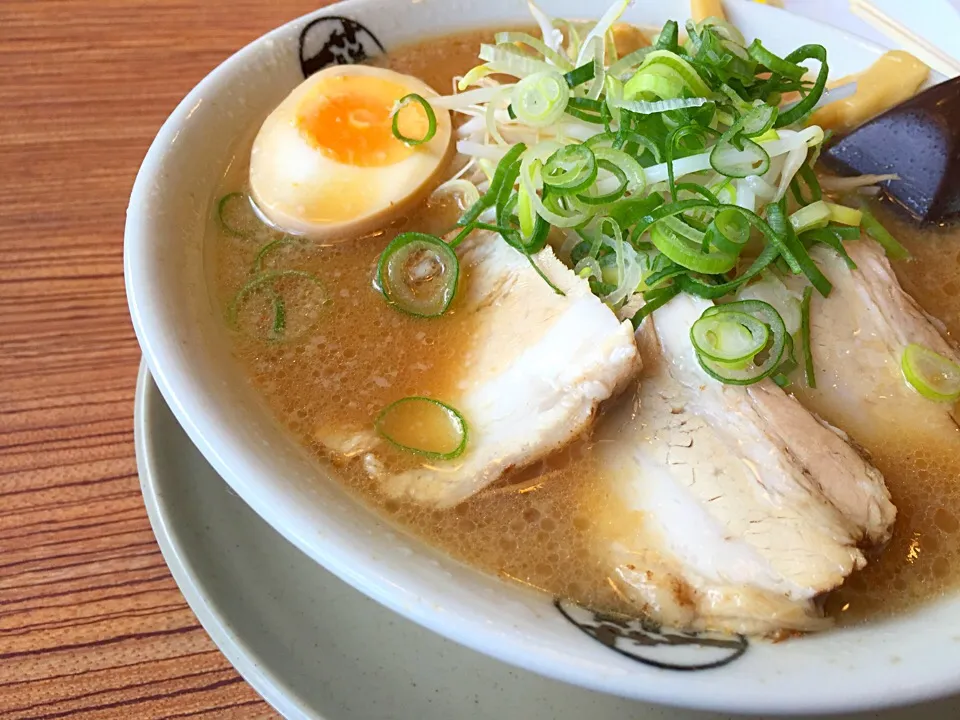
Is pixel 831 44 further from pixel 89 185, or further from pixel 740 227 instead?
pixel 89 185

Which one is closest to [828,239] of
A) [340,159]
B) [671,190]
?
[671,190]

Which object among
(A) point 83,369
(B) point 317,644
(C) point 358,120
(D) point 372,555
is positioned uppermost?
(C) point 358,120

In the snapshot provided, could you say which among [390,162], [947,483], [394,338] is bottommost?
[394,338]

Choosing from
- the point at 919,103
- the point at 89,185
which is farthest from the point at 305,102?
the point at 919,103

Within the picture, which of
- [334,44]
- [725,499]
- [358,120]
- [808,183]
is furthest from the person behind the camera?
[334,44]

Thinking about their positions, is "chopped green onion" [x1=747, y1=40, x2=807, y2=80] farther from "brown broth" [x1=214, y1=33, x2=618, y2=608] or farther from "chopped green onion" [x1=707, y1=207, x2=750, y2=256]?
"brown broth" [x1=214, y1=33, x2=618, y2=608]

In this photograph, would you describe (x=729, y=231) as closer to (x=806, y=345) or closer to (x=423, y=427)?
(x=806, y=345)

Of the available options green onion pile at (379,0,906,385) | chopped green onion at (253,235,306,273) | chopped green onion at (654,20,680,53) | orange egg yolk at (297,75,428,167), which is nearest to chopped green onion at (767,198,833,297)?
green onion pile at (379,0,906,385)
